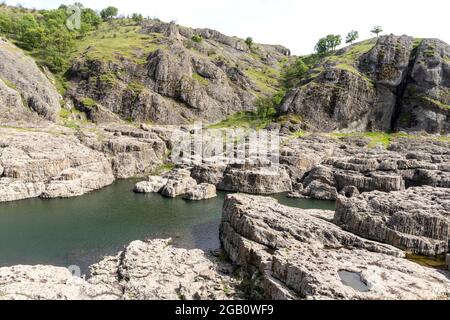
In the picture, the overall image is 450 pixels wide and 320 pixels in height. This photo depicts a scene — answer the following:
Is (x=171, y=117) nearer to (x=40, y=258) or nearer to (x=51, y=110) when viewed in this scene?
(x=51, y=110)

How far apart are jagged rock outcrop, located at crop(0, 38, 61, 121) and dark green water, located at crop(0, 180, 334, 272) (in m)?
47.6

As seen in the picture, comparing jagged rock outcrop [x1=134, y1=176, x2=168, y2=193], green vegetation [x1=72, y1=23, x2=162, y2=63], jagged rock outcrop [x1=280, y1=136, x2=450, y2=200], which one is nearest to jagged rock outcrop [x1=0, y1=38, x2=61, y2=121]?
green vegetation [x1=72, y1=23, x2=162, y2=63]

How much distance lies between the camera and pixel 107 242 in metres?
56.0

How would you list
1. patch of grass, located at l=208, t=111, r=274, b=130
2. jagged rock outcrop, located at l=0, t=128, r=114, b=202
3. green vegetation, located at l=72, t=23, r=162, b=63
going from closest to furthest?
1. jagged rock outcrop, located at l=0, t=128, r=114, b=202
2. patch of grass, located at l=208, t=111, r=274, b=130
3. green vegetation, located at l=72, t=23, r=162, b=63

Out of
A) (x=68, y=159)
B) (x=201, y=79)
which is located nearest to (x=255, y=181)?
(x=68, y=159)

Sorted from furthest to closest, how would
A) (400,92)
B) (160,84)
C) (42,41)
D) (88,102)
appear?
(42,41) → (160,84) → (400,92) → (88,102)

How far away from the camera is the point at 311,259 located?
39375 millimetres

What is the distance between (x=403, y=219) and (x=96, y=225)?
2038 inches

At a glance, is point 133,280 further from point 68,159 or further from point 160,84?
point 160,84

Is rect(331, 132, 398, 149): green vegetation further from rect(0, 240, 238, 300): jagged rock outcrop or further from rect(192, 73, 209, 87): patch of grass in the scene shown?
rect(0, 240, 238, 300): jagged rock outcrop

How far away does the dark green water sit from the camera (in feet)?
169

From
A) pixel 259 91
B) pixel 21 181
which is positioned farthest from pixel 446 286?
pixel 259 91

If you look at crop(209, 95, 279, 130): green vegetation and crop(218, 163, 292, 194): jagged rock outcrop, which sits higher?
crop(209, 95, 279, 130): green vegetation

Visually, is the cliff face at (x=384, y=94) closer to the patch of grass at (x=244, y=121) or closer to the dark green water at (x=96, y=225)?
the patch of grass at (x=244, y=121)
